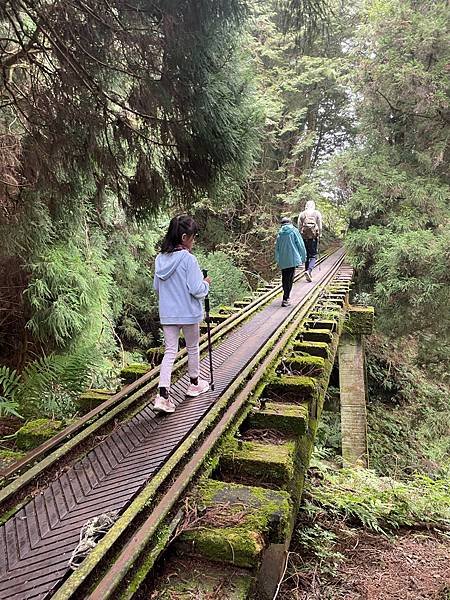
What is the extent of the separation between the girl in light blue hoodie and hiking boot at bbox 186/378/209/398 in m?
0.24

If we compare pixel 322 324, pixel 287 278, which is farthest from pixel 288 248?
pixel 322 324

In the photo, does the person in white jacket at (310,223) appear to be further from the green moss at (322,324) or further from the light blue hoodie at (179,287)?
the light blue hoodie at (179,287)

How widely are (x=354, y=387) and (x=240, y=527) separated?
8406 mm

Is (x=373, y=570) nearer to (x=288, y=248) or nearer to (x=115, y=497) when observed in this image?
(x=115, y=497)

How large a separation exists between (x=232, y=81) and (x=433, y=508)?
4.73m

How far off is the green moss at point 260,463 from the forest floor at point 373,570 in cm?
61

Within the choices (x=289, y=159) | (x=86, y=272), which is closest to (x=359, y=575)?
(x=86, y=272)

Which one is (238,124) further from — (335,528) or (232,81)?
(335,528)

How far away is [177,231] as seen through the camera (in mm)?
4219

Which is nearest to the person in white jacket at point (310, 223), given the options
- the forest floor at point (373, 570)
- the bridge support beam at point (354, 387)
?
the bridge support beam at point (354, 387)

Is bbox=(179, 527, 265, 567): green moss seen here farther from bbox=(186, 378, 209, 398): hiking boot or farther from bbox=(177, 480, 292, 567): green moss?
bbox=(186, 378, 209, 398): hiking boot

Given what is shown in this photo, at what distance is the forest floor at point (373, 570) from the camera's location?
3.11 metres

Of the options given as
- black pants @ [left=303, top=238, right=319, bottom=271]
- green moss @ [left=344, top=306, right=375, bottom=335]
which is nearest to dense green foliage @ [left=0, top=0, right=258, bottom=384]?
green moss @ [left=344, top=306, right=375, bottom=335]

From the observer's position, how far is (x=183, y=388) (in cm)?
479
